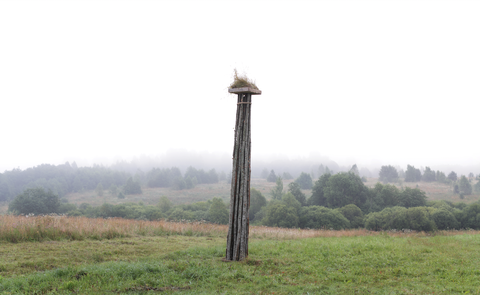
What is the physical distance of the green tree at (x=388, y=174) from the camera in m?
108

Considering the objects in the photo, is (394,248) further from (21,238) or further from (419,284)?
(21,238)

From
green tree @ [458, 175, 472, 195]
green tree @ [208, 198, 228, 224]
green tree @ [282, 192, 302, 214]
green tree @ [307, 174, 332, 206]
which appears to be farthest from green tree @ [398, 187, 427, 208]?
green tree @ [458, 175, 472, 195]

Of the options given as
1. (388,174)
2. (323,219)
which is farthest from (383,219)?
(388,174)

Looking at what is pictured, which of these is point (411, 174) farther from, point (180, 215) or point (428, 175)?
point (180, 215)

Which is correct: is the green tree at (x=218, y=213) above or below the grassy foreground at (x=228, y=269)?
below

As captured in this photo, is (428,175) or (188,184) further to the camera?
(188,184)

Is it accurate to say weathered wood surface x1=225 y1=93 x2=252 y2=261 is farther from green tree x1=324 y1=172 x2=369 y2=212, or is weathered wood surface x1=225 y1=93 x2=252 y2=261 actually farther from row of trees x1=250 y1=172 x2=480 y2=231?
green tree x1=324 y1=172 x2=369 y2=212

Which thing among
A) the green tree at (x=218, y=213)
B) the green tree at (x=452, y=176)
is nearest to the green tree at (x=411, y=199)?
the green tree at (x=218, y=213)

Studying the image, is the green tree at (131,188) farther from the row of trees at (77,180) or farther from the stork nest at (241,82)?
the stork nest at (241,82)

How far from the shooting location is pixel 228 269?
24.9 ft

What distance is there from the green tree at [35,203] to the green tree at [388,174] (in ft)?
365

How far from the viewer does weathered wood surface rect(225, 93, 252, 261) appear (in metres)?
8.66

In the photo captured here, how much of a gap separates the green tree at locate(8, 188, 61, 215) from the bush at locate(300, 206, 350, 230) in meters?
48.7

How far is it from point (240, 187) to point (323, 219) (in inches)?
1529
